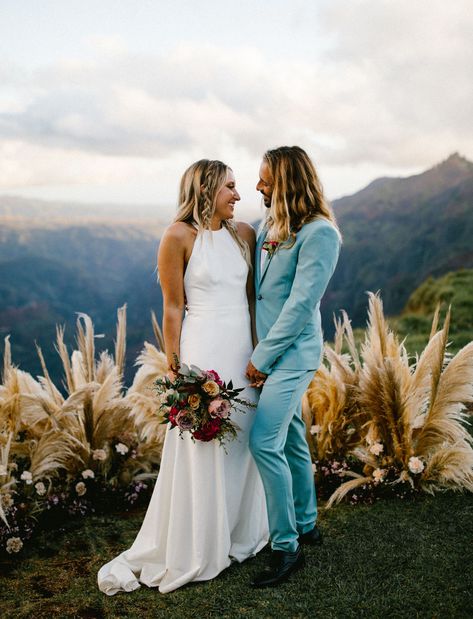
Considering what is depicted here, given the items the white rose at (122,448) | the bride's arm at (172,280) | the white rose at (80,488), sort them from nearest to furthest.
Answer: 1. the bride's arm at (172,280)
2. the white rose at (80,488)
3. the white rose at (122,448)

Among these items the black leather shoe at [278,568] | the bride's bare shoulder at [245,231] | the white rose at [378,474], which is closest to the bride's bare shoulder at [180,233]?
the bride's bare shoulder at [245,231]

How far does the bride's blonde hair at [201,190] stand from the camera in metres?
3.82

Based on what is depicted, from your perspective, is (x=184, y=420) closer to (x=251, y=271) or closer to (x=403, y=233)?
(x=251, y=271)

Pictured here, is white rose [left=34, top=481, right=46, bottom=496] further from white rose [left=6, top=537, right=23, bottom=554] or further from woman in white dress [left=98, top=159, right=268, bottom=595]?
woman in white dress [left=98, top=159, right=268, bottom=595]

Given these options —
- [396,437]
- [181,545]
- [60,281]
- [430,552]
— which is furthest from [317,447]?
[60,281]

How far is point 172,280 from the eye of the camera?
12.4 feet

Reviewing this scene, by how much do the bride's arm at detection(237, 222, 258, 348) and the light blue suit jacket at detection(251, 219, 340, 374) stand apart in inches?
6.5

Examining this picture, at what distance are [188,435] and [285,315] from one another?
955 millimetres

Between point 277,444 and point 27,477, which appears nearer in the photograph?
point 277,444

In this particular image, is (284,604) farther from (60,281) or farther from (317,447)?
(60,281)

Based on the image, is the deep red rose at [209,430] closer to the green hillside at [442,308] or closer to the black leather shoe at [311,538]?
the black leather shoe at [311,538]

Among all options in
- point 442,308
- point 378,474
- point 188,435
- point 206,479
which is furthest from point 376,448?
point 442,308

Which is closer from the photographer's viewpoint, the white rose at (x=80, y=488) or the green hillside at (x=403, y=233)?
the white rose at (x=80, y=488)

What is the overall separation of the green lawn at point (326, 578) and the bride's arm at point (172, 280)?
1.35m
